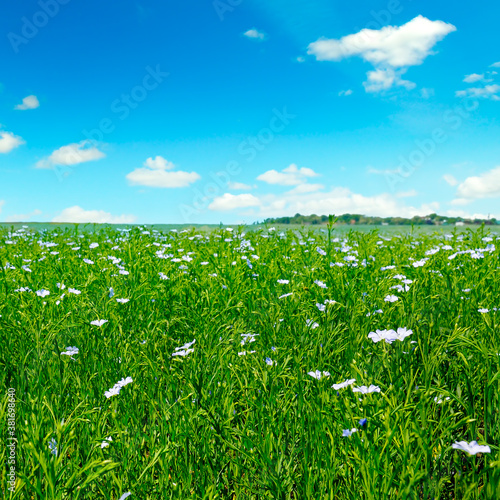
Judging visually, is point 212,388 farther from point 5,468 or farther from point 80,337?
point 80,337

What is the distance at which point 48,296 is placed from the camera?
376 centimetres

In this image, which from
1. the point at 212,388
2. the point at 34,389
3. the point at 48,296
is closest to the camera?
the point at 212,388

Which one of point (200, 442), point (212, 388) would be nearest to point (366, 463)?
point (200, 442)

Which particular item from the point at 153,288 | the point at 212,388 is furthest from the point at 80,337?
the point at 212,388

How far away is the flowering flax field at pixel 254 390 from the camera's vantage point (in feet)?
4.99

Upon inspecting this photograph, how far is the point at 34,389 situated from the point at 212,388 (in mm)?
1035

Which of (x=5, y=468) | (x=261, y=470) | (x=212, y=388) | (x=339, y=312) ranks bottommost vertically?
(x=5, y=468)

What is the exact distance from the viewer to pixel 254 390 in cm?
220

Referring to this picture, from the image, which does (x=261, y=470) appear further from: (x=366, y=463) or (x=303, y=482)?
(x=366, y=463)

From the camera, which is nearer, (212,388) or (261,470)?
(261,470)

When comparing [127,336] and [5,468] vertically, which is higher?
[127,336]

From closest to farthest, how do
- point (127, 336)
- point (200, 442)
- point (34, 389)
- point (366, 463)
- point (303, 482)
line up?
point (366, 463) < point (303, 482) < point (200, 442) < point (34, 389) < point (127, 336)

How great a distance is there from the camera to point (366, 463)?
1.40 meters

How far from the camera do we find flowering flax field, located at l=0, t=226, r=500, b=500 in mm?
1521
